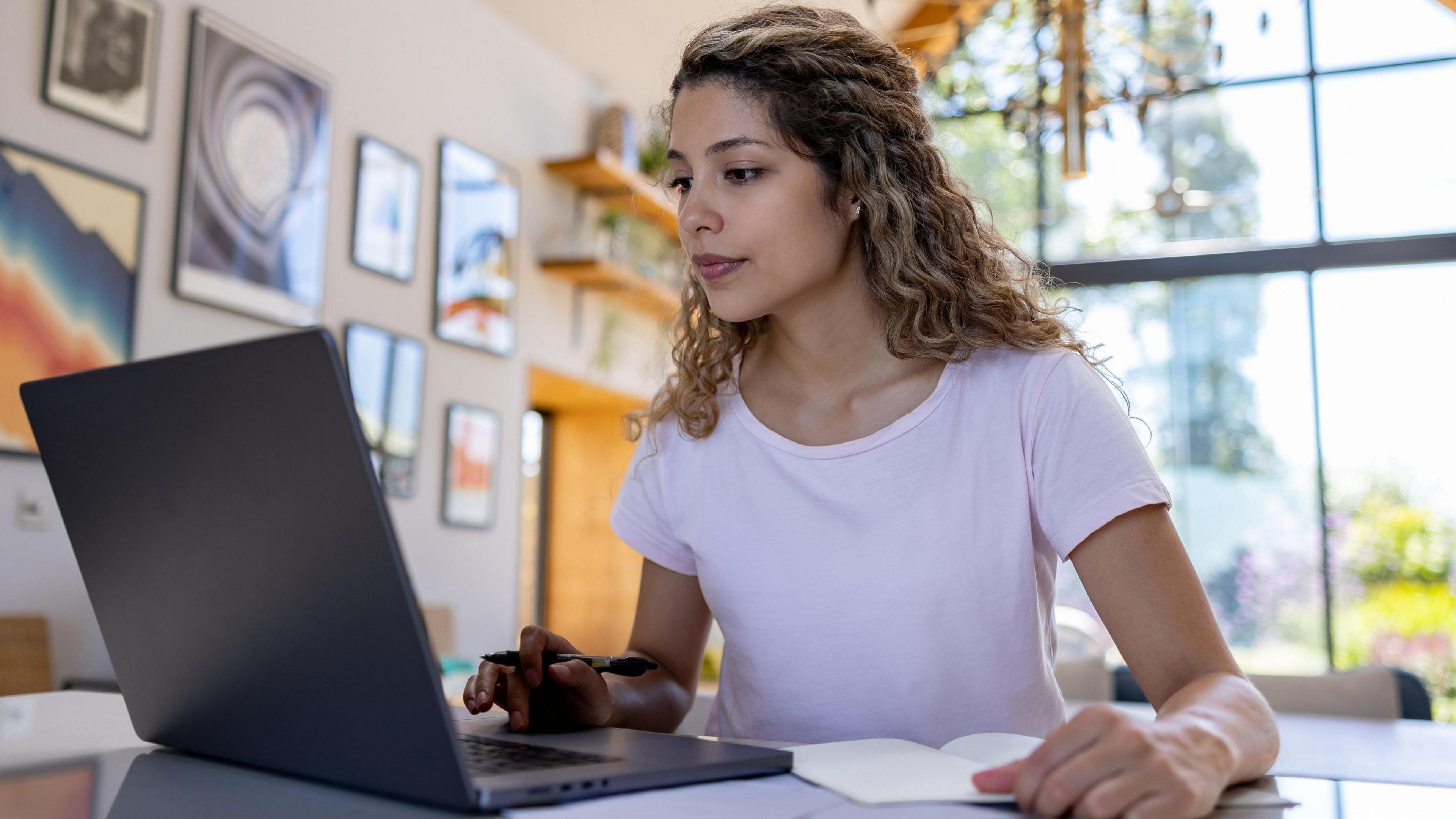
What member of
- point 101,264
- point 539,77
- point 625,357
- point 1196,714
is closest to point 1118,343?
point 625,357

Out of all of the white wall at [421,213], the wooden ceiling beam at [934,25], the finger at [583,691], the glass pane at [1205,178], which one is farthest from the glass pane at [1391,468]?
the finger at [583,691]

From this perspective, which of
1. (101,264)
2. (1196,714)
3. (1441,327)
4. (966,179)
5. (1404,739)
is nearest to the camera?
(1196,714)

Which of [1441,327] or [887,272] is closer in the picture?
[887,272]

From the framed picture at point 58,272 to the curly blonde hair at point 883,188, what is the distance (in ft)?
7.38

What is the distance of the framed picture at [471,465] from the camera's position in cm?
456

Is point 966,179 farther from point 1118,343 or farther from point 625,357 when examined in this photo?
point 1118,343

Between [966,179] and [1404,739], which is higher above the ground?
[966,179]

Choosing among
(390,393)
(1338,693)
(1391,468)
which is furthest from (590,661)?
(1391,468)

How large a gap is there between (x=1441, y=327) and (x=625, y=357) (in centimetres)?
415

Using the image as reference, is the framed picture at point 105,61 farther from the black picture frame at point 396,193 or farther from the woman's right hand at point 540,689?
the woman's right hand at point 540,689

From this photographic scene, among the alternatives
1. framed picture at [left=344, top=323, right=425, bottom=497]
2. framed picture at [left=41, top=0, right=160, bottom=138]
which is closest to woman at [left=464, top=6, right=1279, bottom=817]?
framed picture at [left=41, top=0, right=160, bottom=138]

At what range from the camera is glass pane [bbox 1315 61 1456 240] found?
588 cm

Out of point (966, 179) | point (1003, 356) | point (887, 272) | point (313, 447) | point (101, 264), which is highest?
point (101, 264)

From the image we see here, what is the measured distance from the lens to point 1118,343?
245 inches
